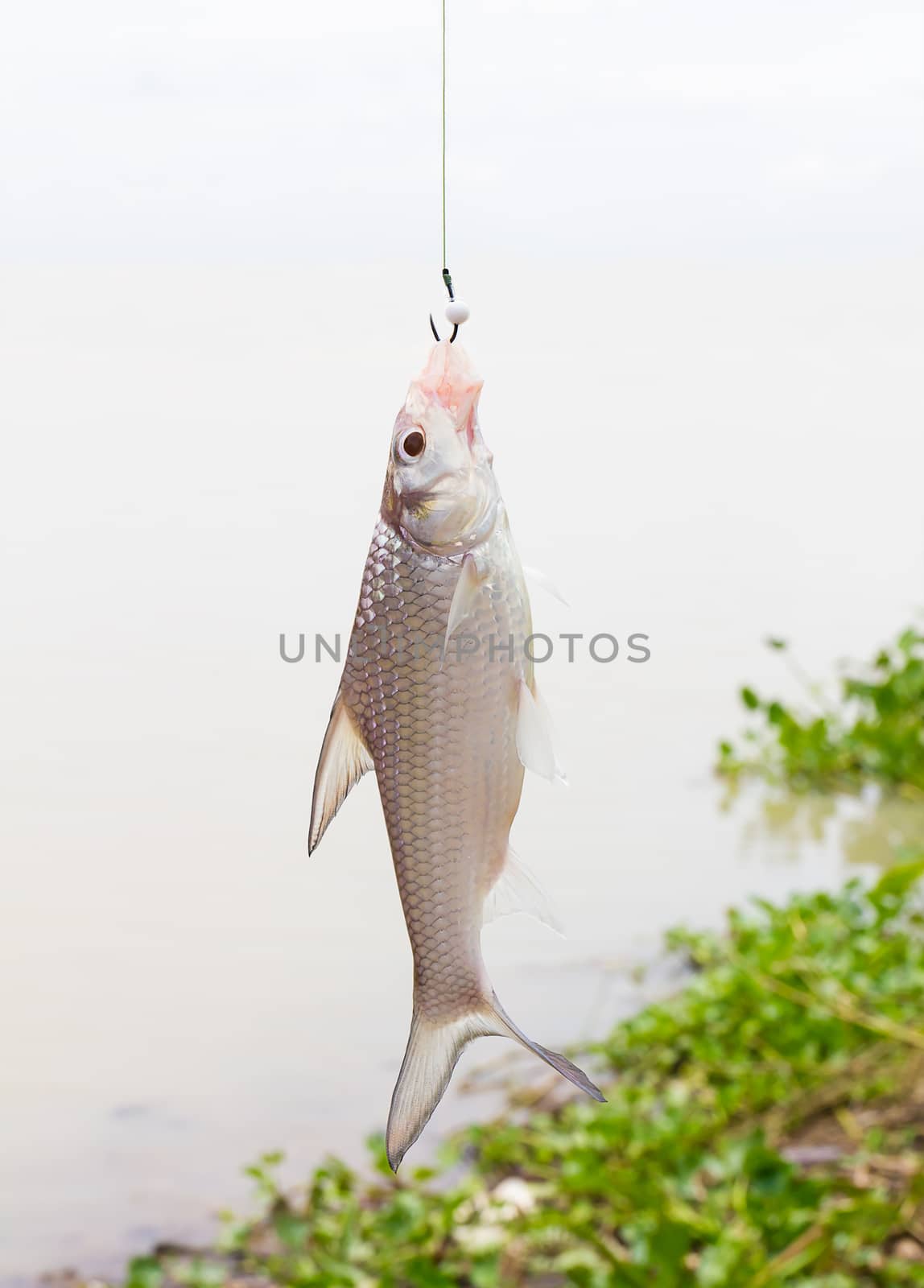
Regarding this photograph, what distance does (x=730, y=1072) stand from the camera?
2271 mm

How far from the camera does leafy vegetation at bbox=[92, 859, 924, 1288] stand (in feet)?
5.70

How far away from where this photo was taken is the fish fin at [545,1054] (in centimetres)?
72

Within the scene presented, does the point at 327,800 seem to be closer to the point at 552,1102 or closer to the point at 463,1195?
the point at 463,1195

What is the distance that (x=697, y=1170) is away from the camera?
6.47 feet

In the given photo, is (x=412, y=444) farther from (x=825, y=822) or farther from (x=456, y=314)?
(x=825, y=822)

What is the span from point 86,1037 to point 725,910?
1277 mm

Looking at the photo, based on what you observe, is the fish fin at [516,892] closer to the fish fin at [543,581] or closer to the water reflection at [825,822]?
the fish fin at [543,581]

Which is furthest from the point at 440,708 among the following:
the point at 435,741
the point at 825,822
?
the point at 825,822

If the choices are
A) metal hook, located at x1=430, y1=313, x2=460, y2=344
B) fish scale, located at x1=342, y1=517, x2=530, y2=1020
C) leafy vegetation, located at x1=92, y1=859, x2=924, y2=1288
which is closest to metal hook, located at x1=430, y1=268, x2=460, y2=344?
metal hook, located at x1=430, y1=313, x2=460, y2=344

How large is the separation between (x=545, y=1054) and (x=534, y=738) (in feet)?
0.56

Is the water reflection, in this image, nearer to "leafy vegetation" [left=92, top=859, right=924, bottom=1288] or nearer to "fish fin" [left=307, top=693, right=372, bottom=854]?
"leafy vegetation" [left=92, top=859, right=924, bottom=1288]

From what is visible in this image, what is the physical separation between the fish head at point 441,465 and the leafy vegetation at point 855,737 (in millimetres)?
2716

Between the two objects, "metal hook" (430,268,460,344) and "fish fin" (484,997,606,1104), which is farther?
"metal hook" (430,268,460,344)

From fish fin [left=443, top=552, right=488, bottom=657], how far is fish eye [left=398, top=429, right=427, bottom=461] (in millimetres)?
65
